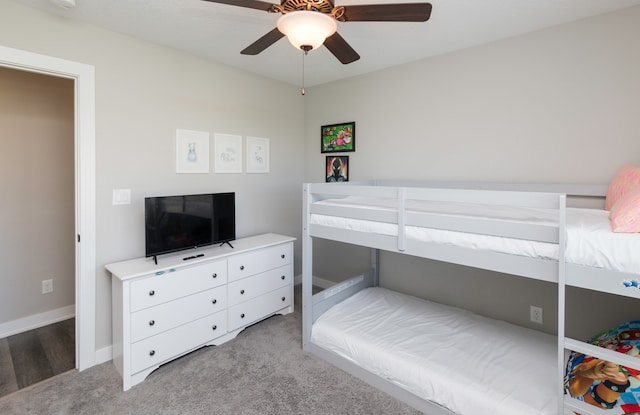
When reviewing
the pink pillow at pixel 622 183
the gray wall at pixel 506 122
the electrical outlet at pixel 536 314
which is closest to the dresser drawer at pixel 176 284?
the gray wall at pixel 506 122

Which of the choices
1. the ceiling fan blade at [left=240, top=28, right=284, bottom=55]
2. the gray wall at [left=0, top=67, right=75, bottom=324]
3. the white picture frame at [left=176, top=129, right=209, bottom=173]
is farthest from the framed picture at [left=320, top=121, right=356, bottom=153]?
the gray wall at [left=0, top=67, right=75, bottom=324]

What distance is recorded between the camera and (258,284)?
2.98m

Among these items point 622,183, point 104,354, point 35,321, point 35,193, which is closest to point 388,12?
point 622,183

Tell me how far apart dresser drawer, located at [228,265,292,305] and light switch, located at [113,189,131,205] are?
3.55 feet

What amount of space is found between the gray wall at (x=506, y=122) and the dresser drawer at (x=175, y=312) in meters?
1.65

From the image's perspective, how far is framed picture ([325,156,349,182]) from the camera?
366cm

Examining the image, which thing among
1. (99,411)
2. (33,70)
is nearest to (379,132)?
(33,70)

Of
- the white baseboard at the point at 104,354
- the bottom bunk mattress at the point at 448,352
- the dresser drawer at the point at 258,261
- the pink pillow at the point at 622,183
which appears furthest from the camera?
the dresser drawer at the point at 258,261

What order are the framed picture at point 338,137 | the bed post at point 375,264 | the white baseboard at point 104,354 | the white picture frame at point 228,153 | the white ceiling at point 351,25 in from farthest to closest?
the framed picture at point 338,137 < the bed post at point 375,264 < the white picture frame at point 228,153 < the white baseboard at point 104,354 < the white ceiling at point 351,25

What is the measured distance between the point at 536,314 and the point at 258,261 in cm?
235

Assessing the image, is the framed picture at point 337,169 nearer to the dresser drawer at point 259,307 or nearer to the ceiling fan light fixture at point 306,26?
the dresser drawer at point 259,307

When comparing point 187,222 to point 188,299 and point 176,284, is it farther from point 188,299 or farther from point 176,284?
point 188,299

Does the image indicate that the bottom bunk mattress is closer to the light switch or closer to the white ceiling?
the light switch

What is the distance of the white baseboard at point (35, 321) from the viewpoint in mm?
2802
